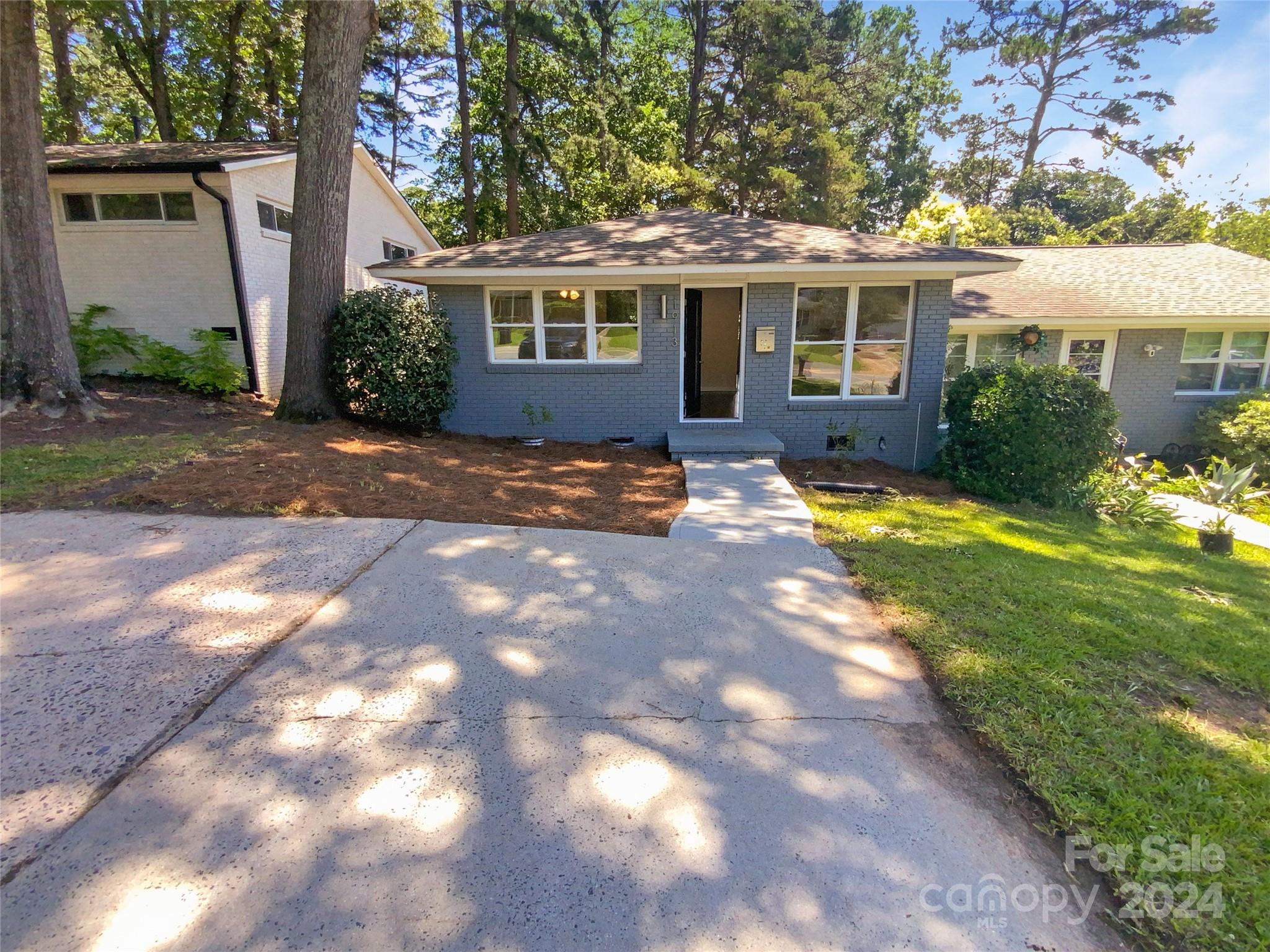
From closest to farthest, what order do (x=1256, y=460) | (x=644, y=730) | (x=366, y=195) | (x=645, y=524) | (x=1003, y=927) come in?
(x=1003, y=927) < (x=644, y=730) < (x=645, y=524) < (x=1256, y=460) < (x=366, y=195)

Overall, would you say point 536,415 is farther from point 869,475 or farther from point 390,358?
point 869,475

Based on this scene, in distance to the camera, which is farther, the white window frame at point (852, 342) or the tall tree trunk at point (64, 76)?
the tall tree trunk at point (64, 76)

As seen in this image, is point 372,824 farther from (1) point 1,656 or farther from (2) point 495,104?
(2) point 495,104

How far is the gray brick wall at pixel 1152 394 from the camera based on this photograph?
1194 centimetres

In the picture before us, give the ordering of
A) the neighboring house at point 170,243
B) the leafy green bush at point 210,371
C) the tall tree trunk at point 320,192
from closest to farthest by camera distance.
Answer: the tall tree trunk at point 320,192, the leafy green bush at point 210,371, the neighboring house at point 170,243

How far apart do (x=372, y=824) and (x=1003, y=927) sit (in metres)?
1.99

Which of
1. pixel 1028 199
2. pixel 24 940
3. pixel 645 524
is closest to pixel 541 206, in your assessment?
pixel 645 524

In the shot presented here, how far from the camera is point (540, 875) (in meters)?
1.89

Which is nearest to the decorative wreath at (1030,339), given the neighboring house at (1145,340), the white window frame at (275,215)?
the neighboring house at (1145,340)

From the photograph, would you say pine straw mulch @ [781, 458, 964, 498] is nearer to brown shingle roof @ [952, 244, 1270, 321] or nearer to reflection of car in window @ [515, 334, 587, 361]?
reflection of car in window @ [515, 334, 587, 361]

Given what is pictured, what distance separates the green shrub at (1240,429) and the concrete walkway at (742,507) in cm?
956

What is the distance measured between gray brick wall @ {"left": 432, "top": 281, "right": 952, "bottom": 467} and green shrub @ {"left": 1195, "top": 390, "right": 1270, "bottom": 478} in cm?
675

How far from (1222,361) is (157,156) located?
65.4ft

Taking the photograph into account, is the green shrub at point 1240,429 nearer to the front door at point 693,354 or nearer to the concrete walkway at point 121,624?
the front door at point 693,354
